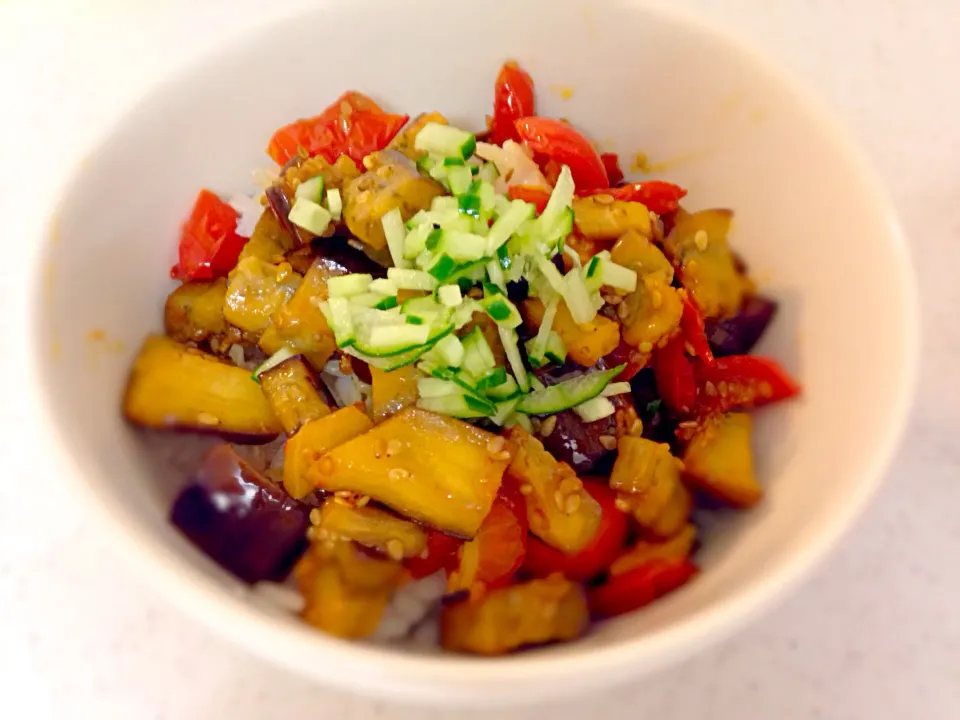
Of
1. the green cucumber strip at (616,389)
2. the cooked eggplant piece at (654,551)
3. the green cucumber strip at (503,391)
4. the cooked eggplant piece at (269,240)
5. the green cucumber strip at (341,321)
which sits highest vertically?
the cooked eggplant piece at (269,240)

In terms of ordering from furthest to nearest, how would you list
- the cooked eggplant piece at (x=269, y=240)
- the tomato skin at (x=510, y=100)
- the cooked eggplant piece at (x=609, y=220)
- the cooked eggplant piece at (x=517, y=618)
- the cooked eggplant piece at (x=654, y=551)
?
the tomato skin at (x=510, y=100) → the cooked eggplant piece at (x=269, y=240) → the cooked eggplant piece at (x=609, y=220) → the cooked eggplant piece at (x=654, y=551) → the cooked eggplant piece at (x=517, y=618)

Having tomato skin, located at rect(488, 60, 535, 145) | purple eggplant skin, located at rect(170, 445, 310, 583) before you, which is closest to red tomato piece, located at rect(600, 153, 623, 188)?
tomato skin, located at rect(488, 60, 535, 145)

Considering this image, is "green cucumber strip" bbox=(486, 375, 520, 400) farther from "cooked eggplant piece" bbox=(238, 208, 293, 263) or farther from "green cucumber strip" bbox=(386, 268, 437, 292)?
"cooked eggplant piece" bbox=(238, 208, 293, 263)

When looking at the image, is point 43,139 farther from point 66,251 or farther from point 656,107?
point 656,107

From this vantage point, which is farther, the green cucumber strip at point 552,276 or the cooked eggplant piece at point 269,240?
the cooked eggplant piece at point 269,240

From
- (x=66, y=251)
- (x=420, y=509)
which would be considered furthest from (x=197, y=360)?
(x=420, y=509)

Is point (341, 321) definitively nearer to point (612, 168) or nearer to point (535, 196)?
point (535, 196)

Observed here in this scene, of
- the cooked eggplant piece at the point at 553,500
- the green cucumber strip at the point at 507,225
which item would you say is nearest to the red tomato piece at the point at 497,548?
the cooked eggplant piece at the point at 553,500

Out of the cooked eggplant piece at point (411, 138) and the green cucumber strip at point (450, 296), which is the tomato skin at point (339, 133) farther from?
the green cucumber strip at point (450, 296)
